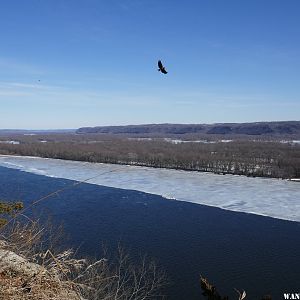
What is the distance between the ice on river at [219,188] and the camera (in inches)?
785

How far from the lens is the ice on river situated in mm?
19938

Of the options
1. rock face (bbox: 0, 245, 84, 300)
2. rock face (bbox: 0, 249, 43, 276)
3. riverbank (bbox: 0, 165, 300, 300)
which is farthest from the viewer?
riverbank (bbox: 0, 165, 300, 300)

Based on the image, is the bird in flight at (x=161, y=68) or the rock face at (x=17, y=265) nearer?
the bird in flight at (x=161, y=68)

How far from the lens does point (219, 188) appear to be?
26406mm

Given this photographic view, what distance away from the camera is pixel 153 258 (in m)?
11.6

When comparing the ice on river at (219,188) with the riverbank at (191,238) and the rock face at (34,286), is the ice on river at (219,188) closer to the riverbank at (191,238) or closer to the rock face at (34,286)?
the riverbank at (191,238)

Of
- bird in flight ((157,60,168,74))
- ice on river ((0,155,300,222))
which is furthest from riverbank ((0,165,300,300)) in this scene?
bird in flight ((157,60,168,74))

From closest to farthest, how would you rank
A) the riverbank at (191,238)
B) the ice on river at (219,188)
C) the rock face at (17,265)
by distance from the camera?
1. the rock face at (17,265)
2. the riverbank at (191,238)
3. the ice on river at (219,188)

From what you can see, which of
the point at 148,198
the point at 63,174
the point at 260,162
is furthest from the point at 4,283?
the point at 260,162

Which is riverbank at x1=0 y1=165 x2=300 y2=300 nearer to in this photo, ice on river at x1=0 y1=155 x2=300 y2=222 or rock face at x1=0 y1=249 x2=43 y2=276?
ice on river at x1=0 y1=155 x2=300 y2=222

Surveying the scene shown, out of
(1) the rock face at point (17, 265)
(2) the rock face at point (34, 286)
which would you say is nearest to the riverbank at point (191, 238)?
(1) the rock face at point (17, 265)

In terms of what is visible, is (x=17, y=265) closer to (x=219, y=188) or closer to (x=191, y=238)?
(x=191, y=238)

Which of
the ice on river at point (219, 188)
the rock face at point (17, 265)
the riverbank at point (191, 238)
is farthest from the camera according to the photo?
the ice on river at point (219, 188)

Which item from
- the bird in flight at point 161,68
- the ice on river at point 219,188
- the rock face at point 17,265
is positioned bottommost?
the ice on river at point 219,188
